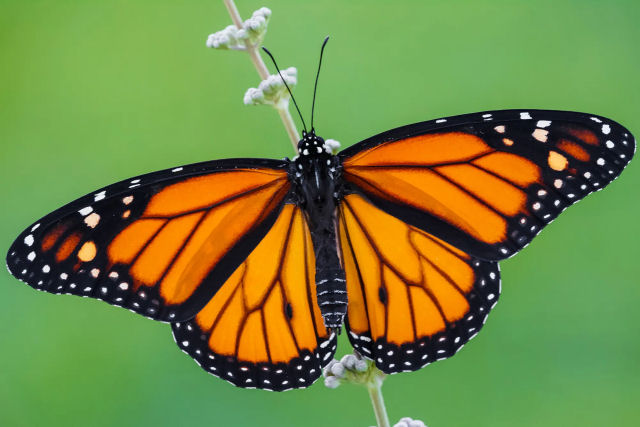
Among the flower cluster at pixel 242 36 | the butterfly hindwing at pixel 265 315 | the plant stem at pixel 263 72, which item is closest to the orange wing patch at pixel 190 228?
the butterfly hindwing at pixel 265 315

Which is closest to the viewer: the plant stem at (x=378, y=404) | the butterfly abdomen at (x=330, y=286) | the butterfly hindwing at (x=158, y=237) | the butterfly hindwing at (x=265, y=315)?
the plant stem at (x=378, y=404)

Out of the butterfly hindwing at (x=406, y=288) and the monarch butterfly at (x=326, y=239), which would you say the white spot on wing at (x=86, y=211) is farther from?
the butterfly hindwing at (x=406, y=288)

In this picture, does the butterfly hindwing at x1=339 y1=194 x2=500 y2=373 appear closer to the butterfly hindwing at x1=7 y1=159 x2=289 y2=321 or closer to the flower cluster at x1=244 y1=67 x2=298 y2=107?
the butterfly hindwing at x1=7 y1=159 x2=289 y2=321

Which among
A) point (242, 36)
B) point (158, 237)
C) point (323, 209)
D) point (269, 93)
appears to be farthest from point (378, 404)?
point (242, 36)

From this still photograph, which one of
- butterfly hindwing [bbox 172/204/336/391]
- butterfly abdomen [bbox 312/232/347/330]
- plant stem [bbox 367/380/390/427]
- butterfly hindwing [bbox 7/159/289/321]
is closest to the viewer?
plant stem [bbox 367/380/390/427]

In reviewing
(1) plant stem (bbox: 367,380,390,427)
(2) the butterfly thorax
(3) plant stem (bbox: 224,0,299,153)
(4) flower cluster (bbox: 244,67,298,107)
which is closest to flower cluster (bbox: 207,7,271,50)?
(3) plant stem (bbox: 224,0,299,153)

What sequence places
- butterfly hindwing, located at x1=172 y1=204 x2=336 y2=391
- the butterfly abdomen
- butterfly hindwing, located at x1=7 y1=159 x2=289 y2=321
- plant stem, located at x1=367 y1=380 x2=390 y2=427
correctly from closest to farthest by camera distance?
plant stem, located at x1=367 y1=380 x2=390 y2=427 → butterfly hindwing, located at x1=7 y1=159 x2=289 y2=321 → the butterfly abdomen → butterfly hindwing, located at x1=172 y1=204 x2=336 y2=391
